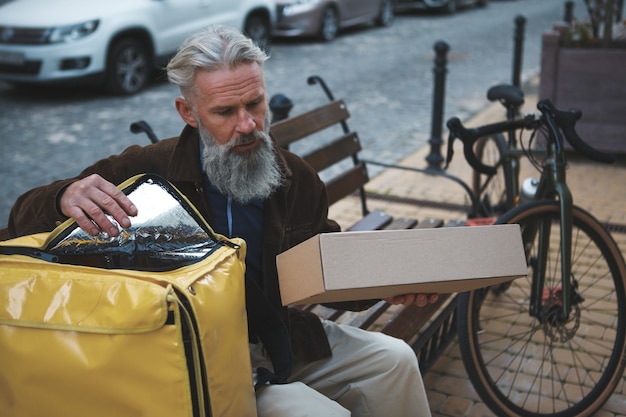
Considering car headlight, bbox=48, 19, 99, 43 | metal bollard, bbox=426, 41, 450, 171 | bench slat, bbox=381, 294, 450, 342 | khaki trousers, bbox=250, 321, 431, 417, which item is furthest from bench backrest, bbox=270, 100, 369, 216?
car headlight, bbox=48, 19, 99, 43

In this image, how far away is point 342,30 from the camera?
54.9ft

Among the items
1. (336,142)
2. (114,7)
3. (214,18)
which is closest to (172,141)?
(336,142)

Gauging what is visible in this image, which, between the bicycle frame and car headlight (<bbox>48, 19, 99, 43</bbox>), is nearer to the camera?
the bicycle frame

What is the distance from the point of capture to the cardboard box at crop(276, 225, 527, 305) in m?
2.05

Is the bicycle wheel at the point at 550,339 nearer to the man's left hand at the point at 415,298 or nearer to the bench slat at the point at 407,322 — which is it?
the bench slat at the point at 407,322

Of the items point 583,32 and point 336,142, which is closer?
point 336,142

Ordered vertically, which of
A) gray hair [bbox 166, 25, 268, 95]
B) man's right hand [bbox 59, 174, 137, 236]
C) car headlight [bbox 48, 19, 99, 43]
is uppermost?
gray hair [bbox 166, 25, 268, 95]

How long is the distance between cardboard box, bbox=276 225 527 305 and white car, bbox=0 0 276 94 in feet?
26.4

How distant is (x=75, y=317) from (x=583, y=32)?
681 cm

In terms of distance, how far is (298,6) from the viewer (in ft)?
48.2

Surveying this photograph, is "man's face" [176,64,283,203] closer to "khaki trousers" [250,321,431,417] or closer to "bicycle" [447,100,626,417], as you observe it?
"khaki trousers" [250,321,431,417]

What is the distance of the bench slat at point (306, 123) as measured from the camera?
13.9 ft

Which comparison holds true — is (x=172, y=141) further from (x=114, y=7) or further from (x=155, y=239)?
(x=114, y=7)

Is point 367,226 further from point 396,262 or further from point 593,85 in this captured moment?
point 593,85
